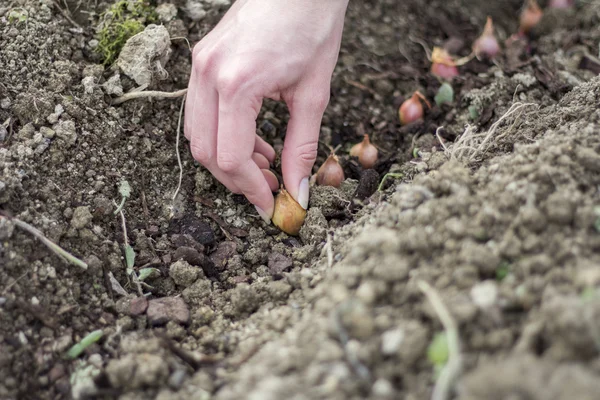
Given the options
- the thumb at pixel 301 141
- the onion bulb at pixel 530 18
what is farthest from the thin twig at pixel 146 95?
the onion bulb at pixel 530 18

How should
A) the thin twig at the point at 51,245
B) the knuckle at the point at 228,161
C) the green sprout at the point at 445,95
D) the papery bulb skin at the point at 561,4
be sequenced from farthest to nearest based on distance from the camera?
the papery bulb skin at the point at 561,4
the green sprout at the point at 445,95
the knuckle at the point at 228,161
the thin twig at the point at 51,245

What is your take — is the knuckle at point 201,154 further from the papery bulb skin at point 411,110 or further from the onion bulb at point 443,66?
the onion bulb at point 443,66

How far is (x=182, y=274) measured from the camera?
1.65 m

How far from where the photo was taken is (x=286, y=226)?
186 centimetres

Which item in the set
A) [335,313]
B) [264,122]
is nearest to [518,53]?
[264,122]

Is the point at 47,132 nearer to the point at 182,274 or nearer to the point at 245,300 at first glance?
the point at 182,274

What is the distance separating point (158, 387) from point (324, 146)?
50.6 inches

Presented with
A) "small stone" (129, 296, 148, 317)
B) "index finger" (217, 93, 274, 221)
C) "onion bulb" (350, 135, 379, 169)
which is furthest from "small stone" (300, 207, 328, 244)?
"small stone" (129, 296, 148, 317)

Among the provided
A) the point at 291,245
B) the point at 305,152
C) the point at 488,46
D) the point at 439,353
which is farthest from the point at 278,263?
the point at 488,46

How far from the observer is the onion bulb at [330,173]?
1.99 metres

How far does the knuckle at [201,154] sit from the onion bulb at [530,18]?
2035 mm

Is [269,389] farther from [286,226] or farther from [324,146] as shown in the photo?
[324,146]

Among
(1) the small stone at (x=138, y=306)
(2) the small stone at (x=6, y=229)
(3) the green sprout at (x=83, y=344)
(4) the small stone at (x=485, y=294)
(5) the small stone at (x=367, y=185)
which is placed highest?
(4) the small stone at (x=485, y=294)

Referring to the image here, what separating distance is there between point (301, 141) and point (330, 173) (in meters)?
0.23
